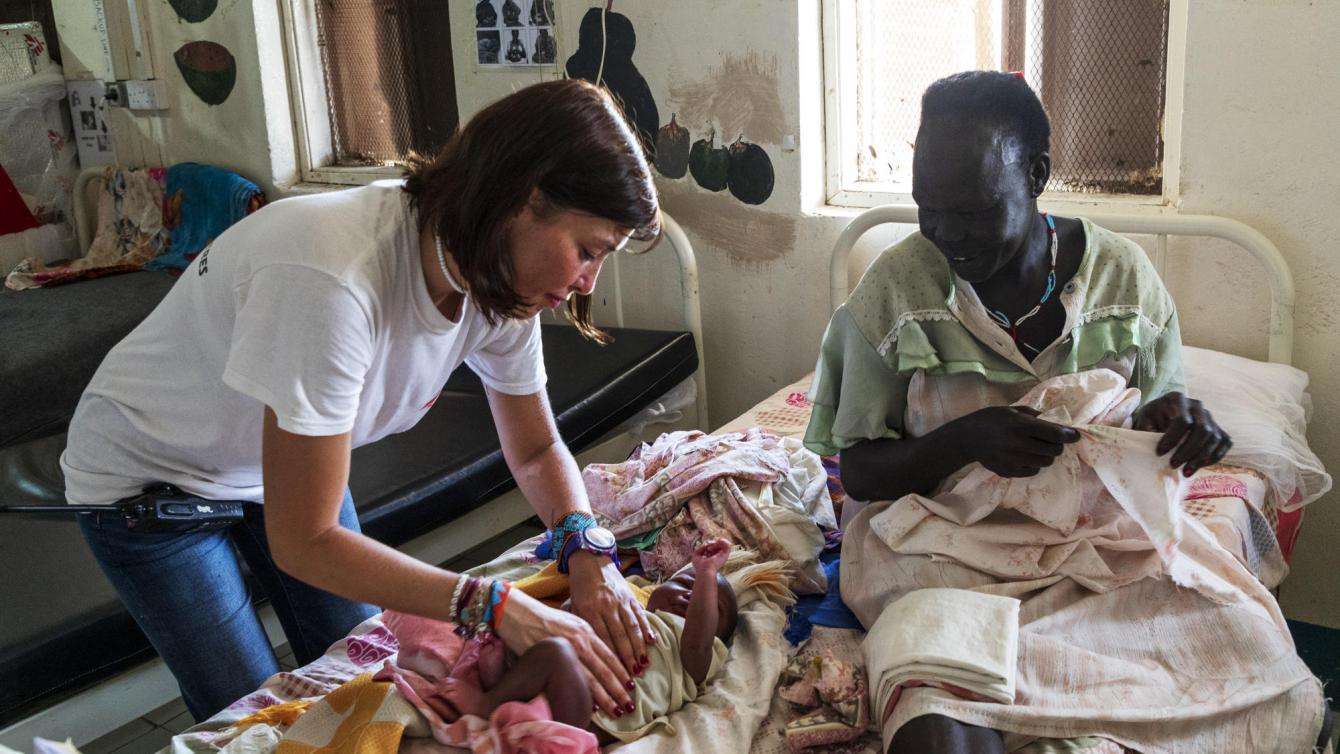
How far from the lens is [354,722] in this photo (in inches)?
64.1

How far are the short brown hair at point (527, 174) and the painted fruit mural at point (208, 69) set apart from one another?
3619 mm

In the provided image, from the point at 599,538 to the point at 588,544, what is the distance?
0.03 meters

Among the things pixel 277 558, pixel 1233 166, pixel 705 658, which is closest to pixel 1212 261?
pixel 1233 166

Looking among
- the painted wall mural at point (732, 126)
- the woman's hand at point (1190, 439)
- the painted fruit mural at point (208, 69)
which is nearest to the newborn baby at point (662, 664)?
the woman's hand at point (1190, 439)

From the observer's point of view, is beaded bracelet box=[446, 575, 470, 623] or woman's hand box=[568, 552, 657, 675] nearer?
beaded bracelet box=[446, 575, 470, 623]

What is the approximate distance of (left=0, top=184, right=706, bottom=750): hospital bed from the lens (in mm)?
2279

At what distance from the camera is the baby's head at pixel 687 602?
1.92 meters

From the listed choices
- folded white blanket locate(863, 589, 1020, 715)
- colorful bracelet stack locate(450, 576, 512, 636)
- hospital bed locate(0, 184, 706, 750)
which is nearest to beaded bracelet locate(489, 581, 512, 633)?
colorful bracelet stack locate(450, 576, 512, 636)

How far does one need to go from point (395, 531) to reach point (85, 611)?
67 centimetres

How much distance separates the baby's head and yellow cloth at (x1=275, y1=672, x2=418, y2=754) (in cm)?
46

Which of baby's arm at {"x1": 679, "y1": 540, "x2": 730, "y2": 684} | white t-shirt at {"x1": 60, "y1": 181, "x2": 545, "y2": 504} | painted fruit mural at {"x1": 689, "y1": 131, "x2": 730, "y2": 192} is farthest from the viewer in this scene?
painted fruit mural at {"x1": 689, "y1": 131, "x2": 730, "y2": 192}

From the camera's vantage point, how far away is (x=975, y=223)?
176 centimetres

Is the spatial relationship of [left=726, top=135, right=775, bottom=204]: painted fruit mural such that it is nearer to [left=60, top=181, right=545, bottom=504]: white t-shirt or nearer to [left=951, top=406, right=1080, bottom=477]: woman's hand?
[left=60, top=181, right=545, bottom=504]: white t-shirt

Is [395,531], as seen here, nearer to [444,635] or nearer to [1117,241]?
[444,635]
